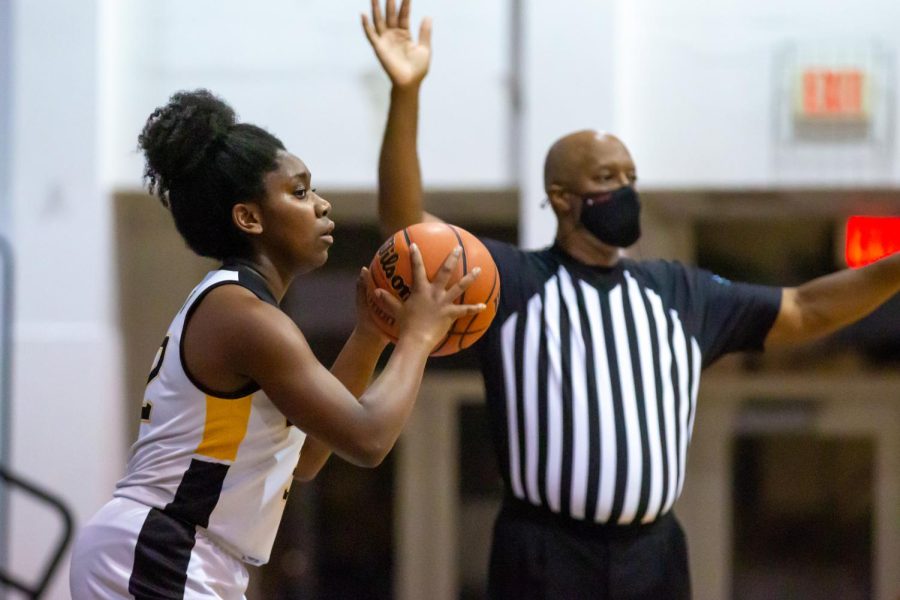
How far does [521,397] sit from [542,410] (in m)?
0.06

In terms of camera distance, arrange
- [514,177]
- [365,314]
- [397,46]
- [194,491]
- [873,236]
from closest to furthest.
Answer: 1. [194,491]
2. [365,314]
3. [397,46]
4. [514,177]
5. [873,236]

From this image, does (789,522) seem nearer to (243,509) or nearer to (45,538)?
(45,538)

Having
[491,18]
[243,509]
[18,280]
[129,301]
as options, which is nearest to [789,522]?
[491,18]

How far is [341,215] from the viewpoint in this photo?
21.6 feet

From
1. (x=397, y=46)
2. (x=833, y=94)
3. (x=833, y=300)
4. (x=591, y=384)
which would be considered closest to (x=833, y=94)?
(x=833, y=94)

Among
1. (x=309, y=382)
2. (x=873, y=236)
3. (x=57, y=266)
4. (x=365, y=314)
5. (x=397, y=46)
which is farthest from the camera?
(x=873, y=236)

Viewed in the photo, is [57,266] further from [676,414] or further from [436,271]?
[436,271]

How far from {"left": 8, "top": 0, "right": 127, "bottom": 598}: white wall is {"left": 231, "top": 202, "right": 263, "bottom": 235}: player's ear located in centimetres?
367

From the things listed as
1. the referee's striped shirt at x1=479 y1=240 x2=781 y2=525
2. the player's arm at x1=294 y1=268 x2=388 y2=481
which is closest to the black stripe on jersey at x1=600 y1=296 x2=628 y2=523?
the referee's striped shirt at x1=479 y1=240 x2=781 y2=525

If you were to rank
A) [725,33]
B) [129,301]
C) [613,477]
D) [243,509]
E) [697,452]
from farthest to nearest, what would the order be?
[697,452], [129,301], [725,33], [613,477], [243,509]

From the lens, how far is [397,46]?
3.36 metres

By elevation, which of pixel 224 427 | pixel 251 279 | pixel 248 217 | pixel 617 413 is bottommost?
pixel 617 413

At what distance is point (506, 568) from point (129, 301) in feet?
11.9

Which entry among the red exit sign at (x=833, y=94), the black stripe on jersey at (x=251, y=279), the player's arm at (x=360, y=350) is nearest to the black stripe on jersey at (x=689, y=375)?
the player's arm at (x=360, y=350)
